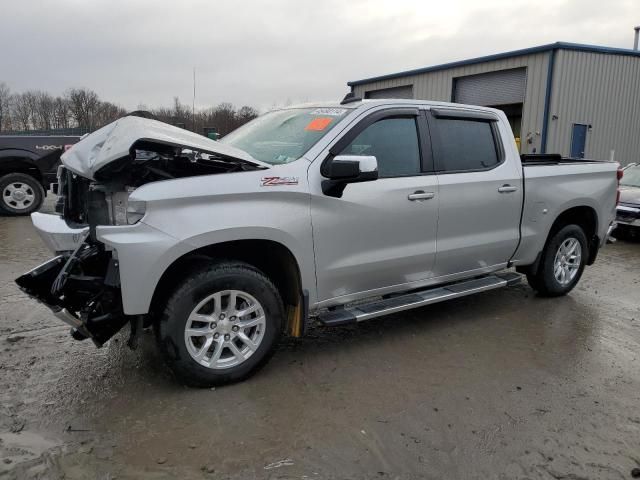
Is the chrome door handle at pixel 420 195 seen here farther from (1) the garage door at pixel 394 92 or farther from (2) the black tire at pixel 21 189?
(1) the garage door at pixel 394 92

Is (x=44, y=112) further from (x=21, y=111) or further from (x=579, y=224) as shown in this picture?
(x=579, y=224)

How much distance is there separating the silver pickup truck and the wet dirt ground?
1.19ft

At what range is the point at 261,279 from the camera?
3.41 metres

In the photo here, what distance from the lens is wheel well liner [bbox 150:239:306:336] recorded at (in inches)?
130

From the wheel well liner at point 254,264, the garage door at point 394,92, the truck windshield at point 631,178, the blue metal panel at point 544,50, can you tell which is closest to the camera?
the wheel well liner at point 254,264

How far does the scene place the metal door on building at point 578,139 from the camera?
1628 cm

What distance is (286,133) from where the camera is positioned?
164 inches

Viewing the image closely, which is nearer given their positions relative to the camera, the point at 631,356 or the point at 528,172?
the point at 631,356

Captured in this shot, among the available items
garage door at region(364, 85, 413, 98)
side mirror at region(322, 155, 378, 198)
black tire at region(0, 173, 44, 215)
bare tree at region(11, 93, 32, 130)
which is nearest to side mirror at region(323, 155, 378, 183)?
side mirror at region(322, 155, 378, 198)

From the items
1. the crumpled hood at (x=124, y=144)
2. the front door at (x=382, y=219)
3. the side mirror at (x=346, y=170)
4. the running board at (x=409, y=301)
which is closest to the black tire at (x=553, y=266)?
the running board at (x=409, y=301)

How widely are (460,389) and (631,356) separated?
167 centimetres

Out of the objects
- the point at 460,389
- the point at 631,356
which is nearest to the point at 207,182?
the point at 460,389

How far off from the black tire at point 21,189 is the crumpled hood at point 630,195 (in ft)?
36.2

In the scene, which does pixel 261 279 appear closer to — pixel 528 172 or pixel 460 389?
pixel 460 389
